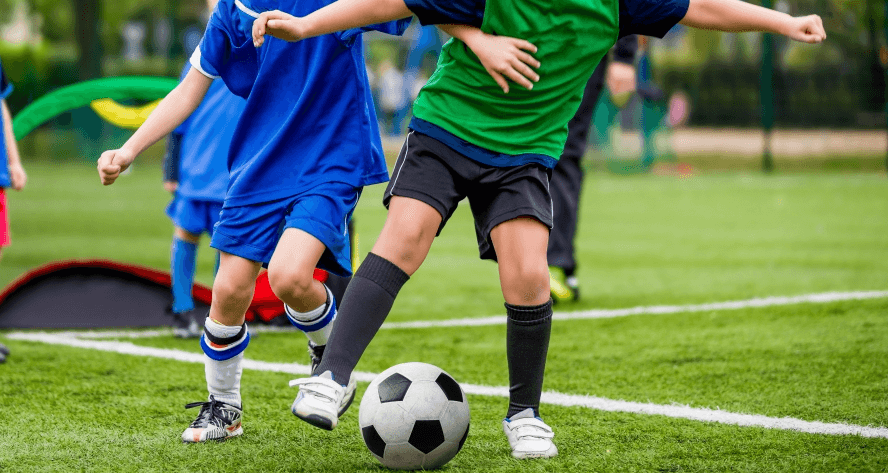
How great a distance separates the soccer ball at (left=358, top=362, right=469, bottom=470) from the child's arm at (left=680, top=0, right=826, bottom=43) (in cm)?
129

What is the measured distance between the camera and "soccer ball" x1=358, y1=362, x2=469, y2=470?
2.89 m

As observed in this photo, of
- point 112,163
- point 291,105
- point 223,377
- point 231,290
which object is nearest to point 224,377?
point 223,377

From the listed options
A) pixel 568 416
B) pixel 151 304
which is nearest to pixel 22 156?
pixel 151 304

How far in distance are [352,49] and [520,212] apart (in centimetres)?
78

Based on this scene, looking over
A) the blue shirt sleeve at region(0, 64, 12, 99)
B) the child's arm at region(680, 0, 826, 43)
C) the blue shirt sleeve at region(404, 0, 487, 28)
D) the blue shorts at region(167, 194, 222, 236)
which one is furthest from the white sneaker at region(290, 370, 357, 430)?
the blue shirt sleeve at region(0, 64, 12, 99)

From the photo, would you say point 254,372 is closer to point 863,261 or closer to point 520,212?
point 520,212

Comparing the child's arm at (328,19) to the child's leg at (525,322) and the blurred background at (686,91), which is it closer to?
the child's leg at (525,322)

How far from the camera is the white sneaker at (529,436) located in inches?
118

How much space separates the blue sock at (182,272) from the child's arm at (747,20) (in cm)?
287

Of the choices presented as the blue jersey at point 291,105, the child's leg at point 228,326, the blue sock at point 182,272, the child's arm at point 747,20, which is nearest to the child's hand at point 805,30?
the child's arm at point 747,20

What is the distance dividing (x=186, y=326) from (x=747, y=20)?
10.4ft

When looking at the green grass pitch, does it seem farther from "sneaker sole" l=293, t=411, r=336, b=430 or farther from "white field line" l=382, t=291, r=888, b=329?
"sneaker sole" l=293, t=411, r=336, b=430

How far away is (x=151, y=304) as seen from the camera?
18.1ft

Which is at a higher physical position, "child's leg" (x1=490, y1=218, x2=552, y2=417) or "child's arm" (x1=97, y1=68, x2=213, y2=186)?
"child's arm" (x1=97, y1=68, x2=213, y2=186)
